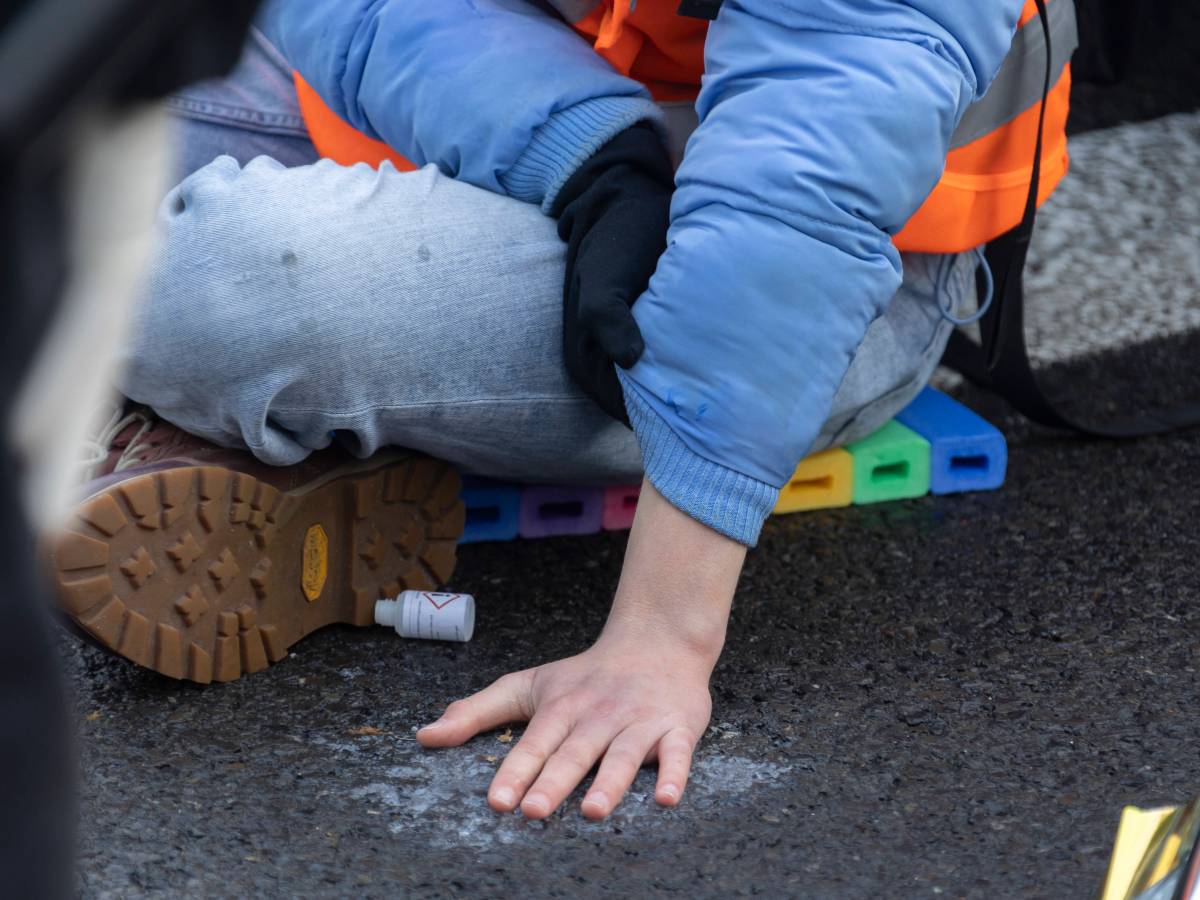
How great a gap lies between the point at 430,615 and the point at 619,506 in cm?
30

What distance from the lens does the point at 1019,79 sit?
55.1 inches

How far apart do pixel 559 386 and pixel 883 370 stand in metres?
0.37

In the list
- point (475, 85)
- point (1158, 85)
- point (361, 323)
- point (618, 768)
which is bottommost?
point (1158, 85)

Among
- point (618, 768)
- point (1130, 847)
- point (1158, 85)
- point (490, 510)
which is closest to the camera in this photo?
point (1130, 847)

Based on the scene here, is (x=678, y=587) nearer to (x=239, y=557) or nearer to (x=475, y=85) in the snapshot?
(x=239, y=557)

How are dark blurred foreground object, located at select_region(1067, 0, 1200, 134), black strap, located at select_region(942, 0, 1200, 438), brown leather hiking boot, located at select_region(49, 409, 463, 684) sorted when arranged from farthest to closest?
dark blurred foreground object, located at select_region(1067, 0, 1200, 134) < black strap, located at select_region(942, 0, 1200, 438) < brown leather hiking boot, located at select_region(49, 409, 463, 684)

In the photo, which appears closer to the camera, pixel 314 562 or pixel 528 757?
pixel 528 757

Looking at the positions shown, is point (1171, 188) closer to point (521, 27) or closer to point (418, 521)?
point (521, 27)

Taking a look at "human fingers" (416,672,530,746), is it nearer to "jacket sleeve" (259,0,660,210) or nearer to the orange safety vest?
"jacket sleeve" (259,0,660,210)

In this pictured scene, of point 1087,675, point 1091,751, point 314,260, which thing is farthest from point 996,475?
point 314,260

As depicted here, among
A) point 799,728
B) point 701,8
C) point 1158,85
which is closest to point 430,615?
point 799,728

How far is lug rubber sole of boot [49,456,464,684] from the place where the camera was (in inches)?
42.7

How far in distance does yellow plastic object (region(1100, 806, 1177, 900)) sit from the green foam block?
2.38ft

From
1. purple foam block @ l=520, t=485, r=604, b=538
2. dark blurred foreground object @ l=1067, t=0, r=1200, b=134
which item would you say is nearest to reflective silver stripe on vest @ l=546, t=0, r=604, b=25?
purple foam block @ l=520, t=485, r=604, b=538
